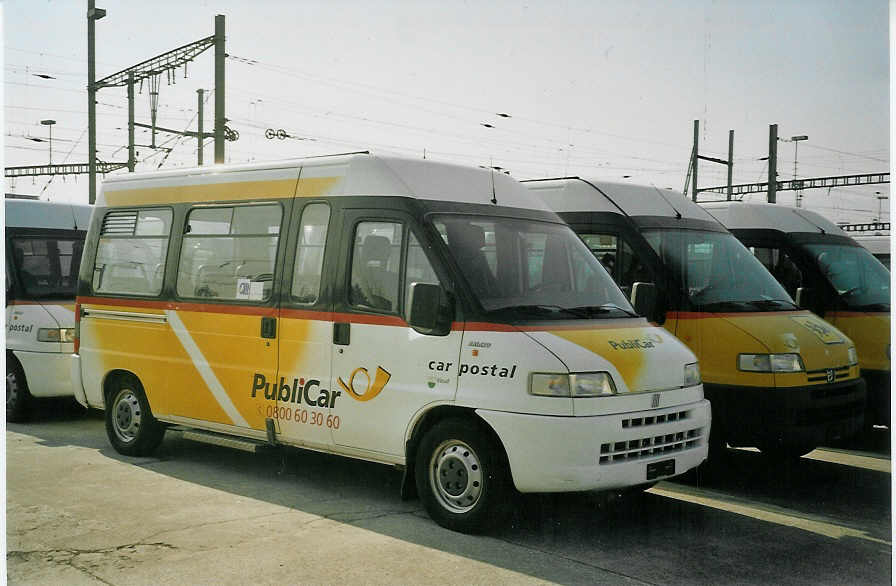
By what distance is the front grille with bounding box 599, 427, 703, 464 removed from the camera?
5867 mm

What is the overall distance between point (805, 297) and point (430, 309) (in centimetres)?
535

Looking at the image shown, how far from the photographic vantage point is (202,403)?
789 centimetres

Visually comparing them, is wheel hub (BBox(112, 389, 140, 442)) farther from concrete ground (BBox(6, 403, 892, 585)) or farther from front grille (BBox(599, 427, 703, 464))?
front grille (BBox(599, 427, 703, 464))

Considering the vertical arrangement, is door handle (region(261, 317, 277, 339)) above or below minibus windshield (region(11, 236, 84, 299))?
below

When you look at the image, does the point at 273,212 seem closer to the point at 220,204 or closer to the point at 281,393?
the point at 220,204

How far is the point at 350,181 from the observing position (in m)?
7.02

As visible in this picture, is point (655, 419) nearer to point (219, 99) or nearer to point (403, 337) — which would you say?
point (403, 337)

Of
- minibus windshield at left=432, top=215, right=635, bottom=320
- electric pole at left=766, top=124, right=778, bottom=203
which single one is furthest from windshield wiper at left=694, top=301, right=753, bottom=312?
minibus windshield at left=432, top=215, right=635, bottom=320

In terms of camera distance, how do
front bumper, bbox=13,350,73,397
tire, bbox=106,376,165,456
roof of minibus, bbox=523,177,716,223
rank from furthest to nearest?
front bumper, bbox=13,350,73,397 < roof of minibus, bbox=523,177,716,223 < tire, bbox=106,376,165,456

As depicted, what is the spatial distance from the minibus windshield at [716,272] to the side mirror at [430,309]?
9.62 ft

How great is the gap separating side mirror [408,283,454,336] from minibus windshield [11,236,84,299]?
6.08 m

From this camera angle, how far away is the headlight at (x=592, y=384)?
5.82 metres

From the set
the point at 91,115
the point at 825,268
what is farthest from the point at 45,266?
the point at 825,268

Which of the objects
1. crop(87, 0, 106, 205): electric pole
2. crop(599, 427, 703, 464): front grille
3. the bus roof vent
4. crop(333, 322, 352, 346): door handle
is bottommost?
crop(599, 427, 703, 464): front grille
